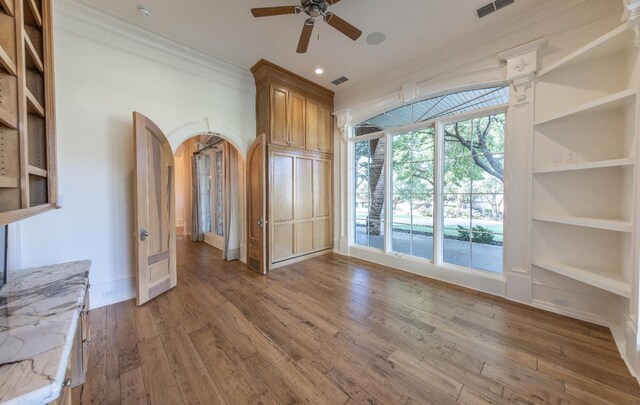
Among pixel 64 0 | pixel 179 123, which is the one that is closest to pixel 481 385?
pixel 179 123

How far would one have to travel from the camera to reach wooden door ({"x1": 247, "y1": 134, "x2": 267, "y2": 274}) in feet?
11.6

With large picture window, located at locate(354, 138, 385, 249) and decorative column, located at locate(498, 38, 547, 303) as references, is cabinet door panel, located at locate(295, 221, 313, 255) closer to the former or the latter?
large picture window, located at locate(354, 138, 385, 249)

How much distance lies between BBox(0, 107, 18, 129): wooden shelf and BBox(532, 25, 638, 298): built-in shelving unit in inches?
151

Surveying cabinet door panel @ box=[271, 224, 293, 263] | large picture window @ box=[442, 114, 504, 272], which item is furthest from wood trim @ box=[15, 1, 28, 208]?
large picture window @ box=[442, 114, 504, 272]

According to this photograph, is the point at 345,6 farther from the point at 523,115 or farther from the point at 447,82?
the point at 523,115

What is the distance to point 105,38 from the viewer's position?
8.56 feet

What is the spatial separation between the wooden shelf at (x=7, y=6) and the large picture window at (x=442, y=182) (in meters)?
3.88

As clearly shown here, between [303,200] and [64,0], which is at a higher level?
[64,0]

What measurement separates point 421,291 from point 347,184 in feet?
7.53

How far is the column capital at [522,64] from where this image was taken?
246 centimetres

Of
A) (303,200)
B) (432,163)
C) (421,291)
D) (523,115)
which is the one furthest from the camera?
(303,200)

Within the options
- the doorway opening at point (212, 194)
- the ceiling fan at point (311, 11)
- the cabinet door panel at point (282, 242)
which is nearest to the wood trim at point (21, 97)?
the ceiling fan at point (311, 11)

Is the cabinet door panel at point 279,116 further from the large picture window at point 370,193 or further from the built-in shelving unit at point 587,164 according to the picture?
the built-in shelving unit at point 587,164

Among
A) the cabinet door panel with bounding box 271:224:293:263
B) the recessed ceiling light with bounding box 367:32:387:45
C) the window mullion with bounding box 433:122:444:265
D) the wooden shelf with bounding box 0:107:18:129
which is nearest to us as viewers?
the wooden shelf with bounding box 0:107:18:129
